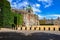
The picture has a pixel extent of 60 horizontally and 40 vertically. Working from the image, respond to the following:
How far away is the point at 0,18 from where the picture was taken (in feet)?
175

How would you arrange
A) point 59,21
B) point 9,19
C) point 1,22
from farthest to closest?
1. point 59,21
2. point 9,19
3. point 1,22

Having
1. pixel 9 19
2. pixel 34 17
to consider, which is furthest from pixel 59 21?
pixel 9 19

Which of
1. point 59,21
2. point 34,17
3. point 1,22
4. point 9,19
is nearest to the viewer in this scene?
point 1,22

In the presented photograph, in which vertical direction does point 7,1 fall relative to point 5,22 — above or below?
above

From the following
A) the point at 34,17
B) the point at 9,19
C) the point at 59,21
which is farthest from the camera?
the point at 59,21

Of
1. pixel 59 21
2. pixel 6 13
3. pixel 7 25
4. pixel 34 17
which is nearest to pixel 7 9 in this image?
pixel 6 13

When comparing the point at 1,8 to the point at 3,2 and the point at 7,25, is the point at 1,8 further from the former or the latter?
the point at 7,25

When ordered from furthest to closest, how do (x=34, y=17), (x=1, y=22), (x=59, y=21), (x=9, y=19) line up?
1. (x=59, y=21)
2. (x=34, y=17)
3. (x=9, y=19)
4. (x=1, y=22)

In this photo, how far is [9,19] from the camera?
57.0 meters

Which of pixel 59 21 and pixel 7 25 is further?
pixel 59 21

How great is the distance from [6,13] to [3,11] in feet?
5.30

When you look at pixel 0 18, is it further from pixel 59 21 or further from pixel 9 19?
pixel 59 21

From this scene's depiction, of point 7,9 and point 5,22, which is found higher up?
point 7,9

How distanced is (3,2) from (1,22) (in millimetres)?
6413
